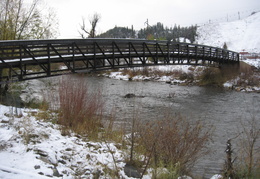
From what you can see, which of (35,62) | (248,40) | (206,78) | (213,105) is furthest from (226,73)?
(248,40)

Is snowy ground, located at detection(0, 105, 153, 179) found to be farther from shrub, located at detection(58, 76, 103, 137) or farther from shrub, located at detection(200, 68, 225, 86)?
shrub, located at detection(200, 68, 225, 86)

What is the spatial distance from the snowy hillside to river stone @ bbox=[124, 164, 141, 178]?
97856mm

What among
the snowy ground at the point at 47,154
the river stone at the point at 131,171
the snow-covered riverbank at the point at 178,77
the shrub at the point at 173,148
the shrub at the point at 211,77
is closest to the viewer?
the snowy ground at the point at 47,154

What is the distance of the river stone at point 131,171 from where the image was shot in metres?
5.03

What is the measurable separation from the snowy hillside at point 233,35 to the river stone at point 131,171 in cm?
9786

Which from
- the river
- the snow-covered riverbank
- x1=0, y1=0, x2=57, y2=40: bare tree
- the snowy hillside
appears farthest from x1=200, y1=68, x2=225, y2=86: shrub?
the snowy hillside

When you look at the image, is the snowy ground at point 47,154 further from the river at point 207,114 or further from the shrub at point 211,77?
the shrub at point 211,77

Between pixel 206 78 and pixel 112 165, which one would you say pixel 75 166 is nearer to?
pixel 112 165

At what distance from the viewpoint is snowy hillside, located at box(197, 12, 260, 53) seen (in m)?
102

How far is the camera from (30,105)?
1075 cm

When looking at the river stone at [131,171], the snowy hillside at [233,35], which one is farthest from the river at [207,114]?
the snowy hillside at [233,35]

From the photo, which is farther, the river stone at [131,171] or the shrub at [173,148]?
the shrub at [173,148]

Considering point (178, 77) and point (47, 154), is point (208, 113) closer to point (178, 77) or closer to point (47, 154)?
point (47, 154)

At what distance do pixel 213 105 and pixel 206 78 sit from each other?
12.0 m
